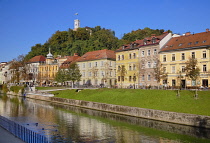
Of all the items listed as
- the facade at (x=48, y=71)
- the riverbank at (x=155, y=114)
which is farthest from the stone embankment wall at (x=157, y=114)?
Answer: the facade at (x=48, y=71)

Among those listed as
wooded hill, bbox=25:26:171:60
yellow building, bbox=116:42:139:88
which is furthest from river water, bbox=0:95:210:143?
wooded hill, bbox=25:26:171:60

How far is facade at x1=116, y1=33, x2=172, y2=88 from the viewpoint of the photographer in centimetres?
5678

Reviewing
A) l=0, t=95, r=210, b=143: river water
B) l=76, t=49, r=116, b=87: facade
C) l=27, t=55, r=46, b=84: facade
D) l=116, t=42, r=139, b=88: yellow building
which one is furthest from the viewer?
l=27, t=55, r=46, b=84: facade

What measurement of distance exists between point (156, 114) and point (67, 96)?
30.8 metres

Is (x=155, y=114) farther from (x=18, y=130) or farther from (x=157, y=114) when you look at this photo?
(x=18, y=130)

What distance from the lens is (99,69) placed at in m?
73.8

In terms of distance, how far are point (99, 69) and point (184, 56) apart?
30.7 metres

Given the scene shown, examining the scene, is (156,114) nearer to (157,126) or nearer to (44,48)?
(157,126)

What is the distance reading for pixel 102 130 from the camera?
27797 millimetres

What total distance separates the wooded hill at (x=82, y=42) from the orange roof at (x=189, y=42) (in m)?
45.0

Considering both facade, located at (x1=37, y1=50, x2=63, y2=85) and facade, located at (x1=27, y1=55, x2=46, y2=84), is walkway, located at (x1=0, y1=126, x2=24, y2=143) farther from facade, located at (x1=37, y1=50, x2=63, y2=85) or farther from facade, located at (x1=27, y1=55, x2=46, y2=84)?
facade, located at (x1=27, y1=55, x2=46, y2=84)

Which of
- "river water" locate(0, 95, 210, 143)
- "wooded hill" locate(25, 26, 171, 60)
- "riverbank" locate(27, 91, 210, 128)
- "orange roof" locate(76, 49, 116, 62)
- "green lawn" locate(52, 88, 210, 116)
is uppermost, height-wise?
"wooded hill" locate(25, 26, 171, 60)

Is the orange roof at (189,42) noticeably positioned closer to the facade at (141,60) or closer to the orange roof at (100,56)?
the facade at (141,60)

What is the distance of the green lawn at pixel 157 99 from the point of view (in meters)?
31.9
